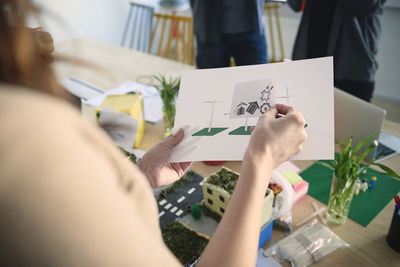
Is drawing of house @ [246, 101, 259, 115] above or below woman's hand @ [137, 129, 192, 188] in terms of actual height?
above

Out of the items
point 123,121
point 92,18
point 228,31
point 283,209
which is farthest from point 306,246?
point 92,18

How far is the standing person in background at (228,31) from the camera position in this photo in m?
1.85

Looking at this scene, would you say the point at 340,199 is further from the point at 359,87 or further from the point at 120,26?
the point at 120,26

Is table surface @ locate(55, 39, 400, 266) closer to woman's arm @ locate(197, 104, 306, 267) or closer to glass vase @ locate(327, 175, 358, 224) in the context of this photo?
glass vase @ locate(327, 175, 358, 224)

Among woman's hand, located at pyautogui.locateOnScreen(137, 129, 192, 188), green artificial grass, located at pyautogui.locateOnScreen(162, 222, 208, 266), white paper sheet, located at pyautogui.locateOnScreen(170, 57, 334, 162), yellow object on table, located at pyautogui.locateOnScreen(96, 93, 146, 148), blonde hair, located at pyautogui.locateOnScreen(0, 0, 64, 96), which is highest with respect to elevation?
blonde hair, located at pyautogui.locateOnScreen(0, 0, 64, 96)

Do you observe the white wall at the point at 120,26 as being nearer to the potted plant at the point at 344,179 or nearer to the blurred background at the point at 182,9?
the blurred background at the point at 182,9

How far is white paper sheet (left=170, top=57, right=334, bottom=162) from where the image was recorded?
77 centimetres

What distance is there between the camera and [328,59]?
0.78m

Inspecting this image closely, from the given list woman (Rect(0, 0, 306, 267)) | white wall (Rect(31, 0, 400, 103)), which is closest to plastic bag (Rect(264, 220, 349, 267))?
woman (Rect(0, 0, 306, 267))

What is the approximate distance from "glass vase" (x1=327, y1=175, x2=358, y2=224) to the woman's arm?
35 centimetres

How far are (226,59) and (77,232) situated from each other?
1977 mm

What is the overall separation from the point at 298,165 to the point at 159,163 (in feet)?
2.00

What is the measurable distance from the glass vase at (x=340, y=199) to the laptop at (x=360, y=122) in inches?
10.7

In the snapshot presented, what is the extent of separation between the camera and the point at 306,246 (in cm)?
80
